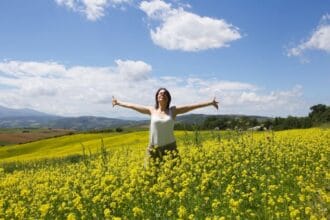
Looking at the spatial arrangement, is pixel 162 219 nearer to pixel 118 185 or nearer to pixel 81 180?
pixel 118 185

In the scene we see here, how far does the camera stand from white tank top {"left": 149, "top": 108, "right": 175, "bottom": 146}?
11.0m

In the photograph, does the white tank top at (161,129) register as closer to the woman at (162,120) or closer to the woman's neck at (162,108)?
the woman at (162,120)

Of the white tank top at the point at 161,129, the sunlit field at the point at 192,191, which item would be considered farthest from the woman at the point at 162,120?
the sunlit field at the point at 192,191

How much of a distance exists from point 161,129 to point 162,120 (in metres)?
0.21

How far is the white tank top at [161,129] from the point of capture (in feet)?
36.0

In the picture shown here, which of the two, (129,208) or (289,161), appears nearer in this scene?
(129,208)

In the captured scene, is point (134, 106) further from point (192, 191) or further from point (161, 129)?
point (192, 191)

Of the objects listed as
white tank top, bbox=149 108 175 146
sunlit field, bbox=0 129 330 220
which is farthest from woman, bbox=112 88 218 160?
sunlit field, bbox=0 129 330 220

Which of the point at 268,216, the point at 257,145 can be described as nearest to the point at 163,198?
the point at 268,216

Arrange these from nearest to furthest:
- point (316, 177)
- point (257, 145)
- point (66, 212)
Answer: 1. point (66, 212)
2. point (316, 177)
3. point (257, 145)

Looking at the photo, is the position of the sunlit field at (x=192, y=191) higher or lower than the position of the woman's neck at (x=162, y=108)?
lower

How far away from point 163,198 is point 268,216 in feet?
5.29

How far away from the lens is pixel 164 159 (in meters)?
10.6

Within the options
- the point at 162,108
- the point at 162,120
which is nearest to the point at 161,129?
the point at 162,120
